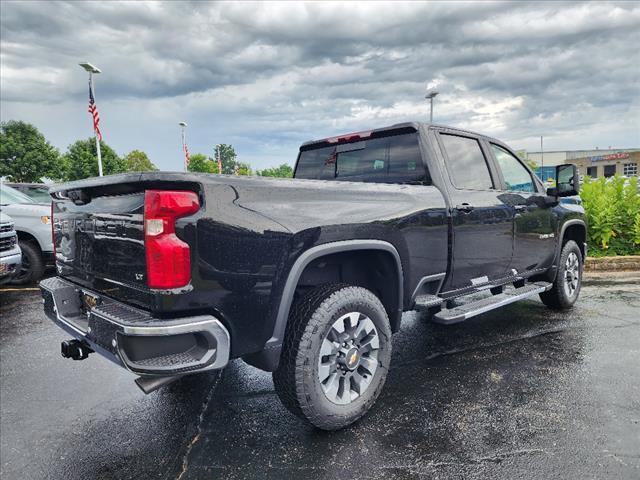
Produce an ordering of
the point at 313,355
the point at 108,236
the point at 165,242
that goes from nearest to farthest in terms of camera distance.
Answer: the point at 165,242
the point at 108,236
the point at 313,355

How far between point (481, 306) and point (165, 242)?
106 inches

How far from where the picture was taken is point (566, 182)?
469cm

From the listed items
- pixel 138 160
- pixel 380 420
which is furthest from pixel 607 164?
pixel 380 420

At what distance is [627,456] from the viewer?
7.87 ft

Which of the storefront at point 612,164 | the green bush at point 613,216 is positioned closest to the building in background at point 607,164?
the storefront at point 612,164

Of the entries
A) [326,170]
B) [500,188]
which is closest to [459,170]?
[500,188]

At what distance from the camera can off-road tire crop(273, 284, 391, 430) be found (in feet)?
8.13

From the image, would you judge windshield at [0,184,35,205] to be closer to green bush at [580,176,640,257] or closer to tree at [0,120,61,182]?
green bush at [580,176,640,257]

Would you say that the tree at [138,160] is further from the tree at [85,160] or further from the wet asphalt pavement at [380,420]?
the wet asphalt pavement at [380,420]

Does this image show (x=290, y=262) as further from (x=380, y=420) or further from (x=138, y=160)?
(x=138, y=160)

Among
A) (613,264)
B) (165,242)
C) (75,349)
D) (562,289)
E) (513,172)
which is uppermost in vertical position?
(513,172)

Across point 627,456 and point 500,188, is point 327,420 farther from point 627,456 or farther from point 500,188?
point 500,188

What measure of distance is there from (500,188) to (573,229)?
1852 millimetres

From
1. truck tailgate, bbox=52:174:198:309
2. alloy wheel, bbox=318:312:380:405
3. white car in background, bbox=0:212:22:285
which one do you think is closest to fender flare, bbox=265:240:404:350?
alloy wheel, bbox=318:312:380:405
